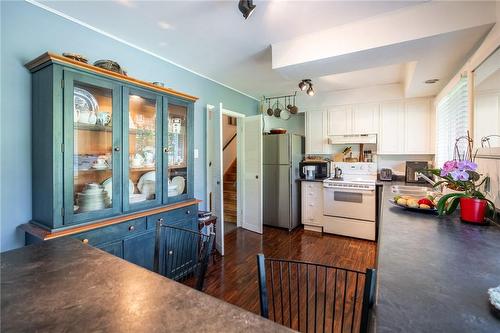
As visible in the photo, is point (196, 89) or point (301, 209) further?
point (301, 209)

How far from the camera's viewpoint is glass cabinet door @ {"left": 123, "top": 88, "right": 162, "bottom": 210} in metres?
2.06

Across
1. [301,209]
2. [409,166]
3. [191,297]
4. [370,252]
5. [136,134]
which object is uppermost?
[136,134]

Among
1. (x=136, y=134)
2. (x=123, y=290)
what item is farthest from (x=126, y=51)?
(x=123, y=290)

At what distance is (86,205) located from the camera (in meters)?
1.76

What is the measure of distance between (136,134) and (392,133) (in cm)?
369

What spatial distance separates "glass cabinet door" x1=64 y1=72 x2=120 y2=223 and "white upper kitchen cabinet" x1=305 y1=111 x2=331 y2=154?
3298 mm

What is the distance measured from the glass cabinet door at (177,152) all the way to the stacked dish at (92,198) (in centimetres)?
59

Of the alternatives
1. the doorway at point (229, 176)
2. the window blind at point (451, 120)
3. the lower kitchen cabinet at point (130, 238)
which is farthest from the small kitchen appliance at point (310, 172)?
the lower kitchen cabinet at point (130, 238)

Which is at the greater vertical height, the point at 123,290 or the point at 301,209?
the point at 123,290

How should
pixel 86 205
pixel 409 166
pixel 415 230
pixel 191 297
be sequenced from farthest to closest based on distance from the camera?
pixel 409 166 < pixel 86 205 < pixel 415 230 < pixel 191 297

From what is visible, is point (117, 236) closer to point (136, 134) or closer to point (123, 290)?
point (136, 134)

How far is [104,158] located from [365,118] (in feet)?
12.4

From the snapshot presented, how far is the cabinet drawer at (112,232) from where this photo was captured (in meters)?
1.66

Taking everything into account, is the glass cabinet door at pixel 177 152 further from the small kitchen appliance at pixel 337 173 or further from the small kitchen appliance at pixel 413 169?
the small kitchen appliance at pixel 413 169
